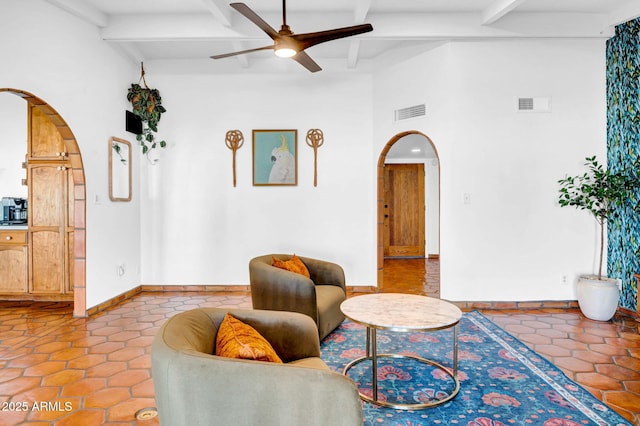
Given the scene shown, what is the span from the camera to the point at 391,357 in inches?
Result: 109

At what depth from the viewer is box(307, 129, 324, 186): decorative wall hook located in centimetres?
502

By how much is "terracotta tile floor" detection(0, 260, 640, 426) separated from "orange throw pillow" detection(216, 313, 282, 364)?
0.89m

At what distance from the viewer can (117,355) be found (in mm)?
2924

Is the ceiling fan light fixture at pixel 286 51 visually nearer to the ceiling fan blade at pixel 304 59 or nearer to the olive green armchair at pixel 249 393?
the ceiling fan blade at pixel 304 59

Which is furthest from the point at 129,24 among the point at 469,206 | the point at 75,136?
the point at 469,206

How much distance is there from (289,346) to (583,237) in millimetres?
3984

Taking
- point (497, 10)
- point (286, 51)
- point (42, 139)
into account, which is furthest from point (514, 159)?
point (42, 139)

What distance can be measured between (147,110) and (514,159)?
4.68 metres

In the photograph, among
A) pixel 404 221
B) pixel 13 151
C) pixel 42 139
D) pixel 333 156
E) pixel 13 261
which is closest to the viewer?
pixel 42 139

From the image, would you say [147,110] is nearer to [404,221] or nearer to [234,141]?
[234,141]

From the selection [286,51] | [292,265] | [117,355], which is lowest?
[117,355]

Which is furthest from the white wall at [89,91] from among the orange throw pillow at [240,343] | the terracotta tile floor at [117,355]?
the orange throw pillow at [240,343]

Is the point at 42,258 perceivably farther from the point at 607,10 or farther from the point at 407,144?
the point at 607,10

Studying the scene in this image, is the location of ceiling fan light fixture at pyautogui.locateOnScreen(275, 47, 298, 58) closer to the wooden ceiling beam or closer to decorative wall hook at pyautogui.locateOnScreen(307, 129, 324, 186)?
decorative wall hook at pyautogui.locateOnScreen(307, 129, 324, 186)
